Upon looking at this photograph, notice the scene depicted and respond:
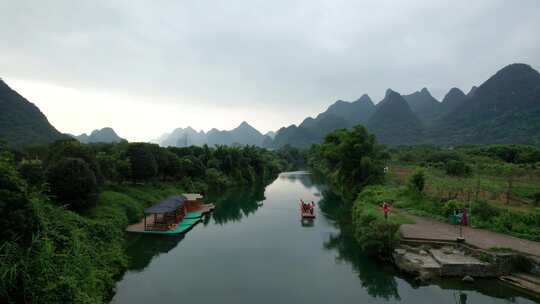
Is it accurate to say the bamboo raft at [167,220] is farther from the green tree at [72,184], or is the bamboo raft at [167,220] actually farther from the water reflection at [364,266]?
the water reflection at [364,266]

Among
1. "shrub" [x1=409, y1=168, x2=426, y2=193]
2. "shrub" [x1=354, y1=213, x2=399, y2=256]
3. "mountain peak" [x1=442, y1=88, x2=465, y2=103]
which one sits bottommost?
"shrub" [x1=354, y1=213, x2=399, y2=256]

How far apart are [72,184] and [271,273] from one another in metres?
9.64

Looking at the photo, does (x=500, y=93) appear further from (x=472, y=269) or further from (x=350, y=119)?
(x=472, y=269)

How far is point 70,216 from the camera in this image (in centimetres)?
1153

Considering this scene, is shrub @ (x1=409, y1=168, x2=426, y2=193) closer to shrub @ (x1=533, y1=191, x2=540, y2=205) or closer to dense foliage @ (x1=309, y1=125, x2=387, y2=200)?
shrub @ (x1=533, y1=191, x2=540, y2=205)

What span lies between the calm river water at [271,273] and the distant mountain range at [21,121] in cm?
3615

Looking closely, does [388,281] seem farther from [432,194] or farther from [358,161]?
[358,161]

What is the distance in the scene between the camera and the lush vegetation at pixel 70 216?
20.9 ft

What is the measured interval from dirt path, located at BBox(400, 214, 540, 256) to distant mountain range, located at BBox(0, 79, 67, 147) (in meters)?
44.8

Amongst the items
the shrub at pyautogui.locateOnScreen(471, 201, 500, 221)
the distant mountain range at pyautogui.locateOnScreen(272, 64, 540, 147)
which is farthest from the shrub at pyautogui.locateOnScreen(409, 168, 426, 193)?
the distant mountain range at pyautogui.locateOnScreen(272, 64, 540, 147)

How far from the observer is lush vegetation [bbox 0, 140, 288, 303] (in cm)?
637

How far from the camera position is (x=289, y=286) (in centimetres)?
1059

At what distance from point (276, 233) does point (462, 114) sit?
103072 millimetres

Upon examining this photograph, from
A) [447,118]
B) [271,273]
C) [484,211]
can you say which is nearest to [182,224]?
[271,273]
